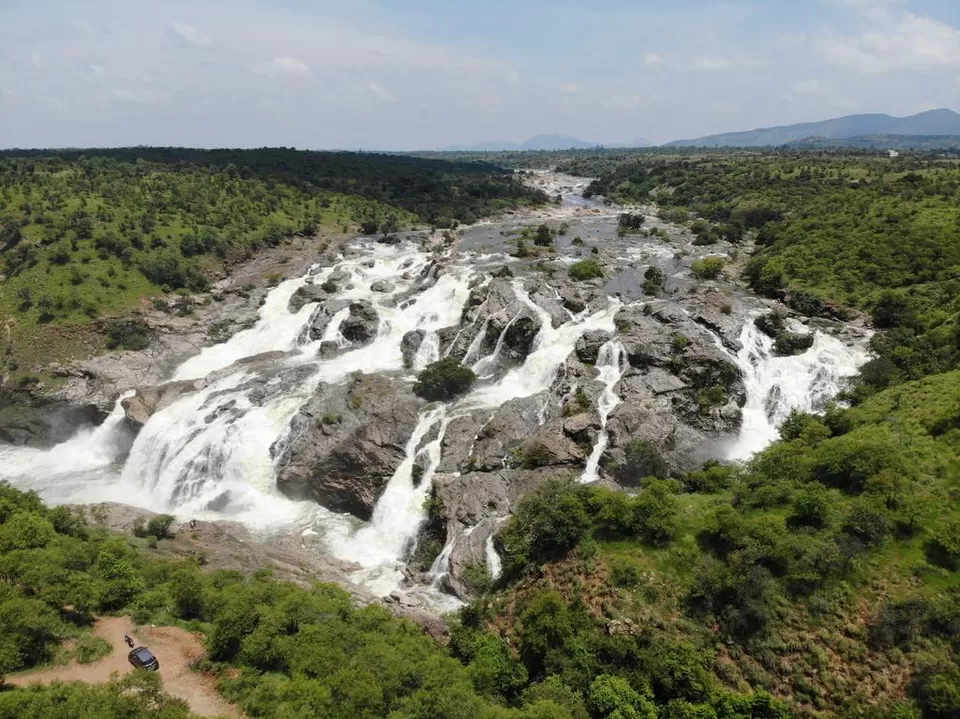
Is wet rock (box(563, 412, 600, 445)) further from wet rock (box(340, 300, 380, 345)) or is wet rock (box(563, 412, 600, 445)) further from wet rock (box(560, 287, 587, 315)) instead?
wet rock (box(340, 300, 380, 345))

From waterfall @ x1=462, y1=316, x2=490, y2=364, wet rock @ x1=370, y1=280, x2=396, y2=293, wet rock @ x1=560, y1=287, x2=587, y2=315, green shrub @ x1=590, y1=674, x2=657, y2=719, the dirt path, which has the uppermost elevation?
wet rock @ x1=370, y1=280, x2=396, y2=293

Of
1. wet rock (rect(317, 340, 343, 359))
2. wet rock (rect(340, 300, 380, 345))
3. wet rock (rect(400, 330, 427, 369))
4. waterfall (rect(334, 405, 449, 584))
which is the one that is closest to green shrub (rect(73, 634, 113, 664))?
waterfall (rect(334, 405, 449, 584))

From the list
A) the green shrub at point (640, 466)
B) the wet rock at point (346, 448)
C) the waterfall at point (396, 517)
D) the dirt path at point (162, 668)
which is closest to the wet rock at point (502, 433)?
the waterfall at point (396, 517)

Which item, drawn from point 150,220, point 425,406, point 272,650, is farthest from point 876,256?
point 150,220

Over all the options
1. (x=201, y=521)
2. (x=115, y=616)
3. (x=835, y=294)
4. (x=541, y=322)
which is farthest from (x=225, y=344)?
(x=835, y=294)

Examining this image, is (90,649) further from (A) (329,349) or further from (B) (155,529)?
(A) (329,349)

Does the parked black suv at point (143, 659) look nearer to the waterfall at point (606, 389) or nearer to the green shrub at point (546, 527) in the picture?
the green shrub at point (546, 527)

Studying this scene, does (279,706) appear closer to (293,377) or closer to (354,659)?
(354,659)

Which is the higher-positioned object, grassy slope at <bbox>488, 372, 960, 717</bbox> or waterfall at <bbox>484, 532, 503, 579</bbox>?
grassy slope at <bbox>488, 372, 960, 717</bbox>
